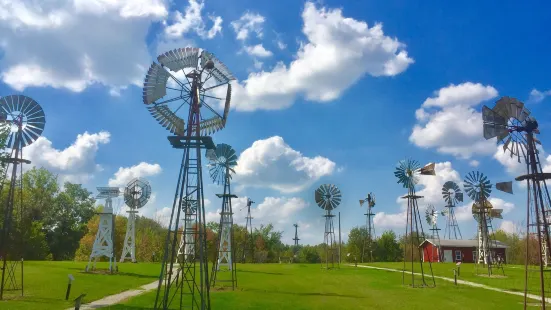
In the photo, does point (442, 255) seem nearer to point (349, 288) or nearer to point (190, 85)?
point (349, 288)

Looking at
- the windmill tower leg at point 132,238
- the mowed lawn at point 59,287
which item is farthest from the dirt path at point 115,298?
the windmill tower leg at point 132,238

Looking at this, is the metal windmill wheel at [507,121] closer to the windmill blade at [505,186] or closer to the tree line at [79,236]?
the windmill blade at [505,186]

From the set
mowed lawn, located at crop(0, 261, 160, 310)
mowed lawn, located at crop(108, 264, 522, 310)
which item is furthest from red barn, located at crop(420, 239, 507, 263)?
mowed lawn, located at crop(0, 261, 160, 310)

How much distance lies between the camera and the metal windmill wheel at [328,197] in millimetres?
49281

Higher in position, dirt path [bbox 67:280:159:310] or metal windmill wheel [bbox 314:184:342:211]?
metal windmill wheel [bbox 314:184:342:211]

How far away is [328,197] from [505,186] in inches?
975

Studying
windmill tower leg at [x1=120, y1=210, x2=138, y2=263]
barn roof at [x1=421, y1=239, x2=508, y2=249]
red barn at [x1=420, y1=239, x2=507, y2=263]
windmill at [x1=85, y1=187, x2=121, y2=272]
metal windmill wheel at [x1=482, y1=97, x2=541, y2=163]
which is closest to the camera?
metal windmill wheel at [x1=482, y1=97, x2=541, y2=163]

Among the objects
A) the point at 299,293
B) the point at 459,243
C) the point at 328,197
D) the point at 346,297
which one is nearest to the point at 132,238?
the point at 328,197

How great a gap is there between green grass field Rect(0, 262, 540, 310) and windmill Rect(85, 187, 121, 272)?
184 inches

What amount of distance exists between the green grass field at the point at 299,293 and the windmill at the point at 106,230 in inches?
184

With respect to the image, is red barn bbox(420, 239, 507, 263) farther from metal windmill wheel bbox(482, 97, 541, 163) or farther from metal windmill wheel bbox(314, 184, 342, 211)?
metal windmill wheel bbox(482, 97, 541, 163)

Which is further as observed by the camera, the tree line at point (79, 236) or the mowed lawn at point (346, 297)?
the tree line at point (79, 236)

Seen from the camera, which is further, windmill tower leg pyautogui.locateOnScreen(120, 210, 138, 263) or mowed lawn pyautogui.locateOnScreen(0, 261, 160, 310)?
windmill tower leg pyautogui.locateOnScreen(120, 210, 138, 263)

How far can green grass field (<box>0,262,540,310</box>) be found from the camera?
2173cm
